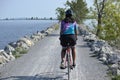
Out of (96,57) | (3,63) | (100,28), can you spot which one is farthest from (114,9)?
(3,63)

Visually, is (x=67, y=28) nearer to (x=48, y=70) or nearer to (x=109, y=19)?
(x=48, y=70)

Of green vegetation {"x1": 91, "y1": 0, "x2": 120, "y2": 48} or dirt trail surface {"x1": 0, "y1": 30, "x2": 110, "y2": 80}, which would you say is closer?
dirt trail surface {"x1": 0, "y1": 30, "x2": 110, "y2": 80}

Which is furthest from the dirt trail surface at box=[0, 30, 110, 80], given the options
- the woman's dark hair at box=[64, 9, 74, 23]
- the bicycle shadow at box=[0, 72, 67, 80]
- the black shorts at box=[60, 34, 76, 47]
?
the woman's dark hair at box=[64, 9, 74, 23]

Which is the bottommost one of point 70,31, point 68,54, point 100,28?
point 100,28

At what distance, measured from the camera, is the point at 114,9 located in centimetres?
4959

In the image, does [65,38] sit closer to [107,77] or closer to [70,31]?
[70,31]

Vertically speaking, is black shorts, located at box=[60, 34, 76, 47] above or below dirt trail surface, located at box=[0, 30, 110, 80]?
above

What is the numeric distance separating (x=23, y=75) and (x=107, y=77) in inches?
128

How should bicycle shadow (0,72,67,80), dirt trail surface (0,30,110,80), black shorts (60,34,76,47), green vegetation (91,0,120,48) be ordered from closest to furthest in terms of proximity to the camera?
black shorts (60,34,76,47) < bicycle shadow (0,72,67,80) < dirt trail surface (0,30,110,80) < green vegetation (91,0,120,48)

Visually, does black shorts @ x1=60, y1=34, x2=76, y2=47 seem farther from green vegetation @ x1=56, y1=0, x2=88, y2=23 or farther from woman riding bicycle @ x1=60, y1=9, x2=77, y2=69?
green vegetation @ x1=56, y1=0, x2=88, y2=23

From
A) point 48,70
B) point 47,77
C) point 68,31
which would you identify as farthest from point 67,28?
point 48,70

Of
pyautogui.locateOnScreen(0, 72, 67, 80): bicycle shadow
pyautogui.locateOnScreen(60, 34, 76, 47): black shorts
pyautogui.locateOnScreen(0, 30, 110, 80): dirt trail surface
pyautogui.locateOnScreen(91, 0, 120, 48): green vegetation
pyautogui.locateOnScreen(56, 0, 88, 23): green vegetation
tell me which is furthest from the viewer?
pyautogui.locateOnScreen(56, 0, 88, 23): green vegetation

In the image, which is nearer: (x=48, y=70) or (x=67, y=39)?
(x=67, y=39)

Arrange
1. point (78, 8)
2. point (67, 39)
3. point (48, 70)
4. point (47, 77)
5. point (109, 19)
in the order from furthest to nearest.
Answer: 1. point (78, 8)
2. point (109, 19)
3. point (48, 70)
4. point (47, 77)
5. point (67, 39)
